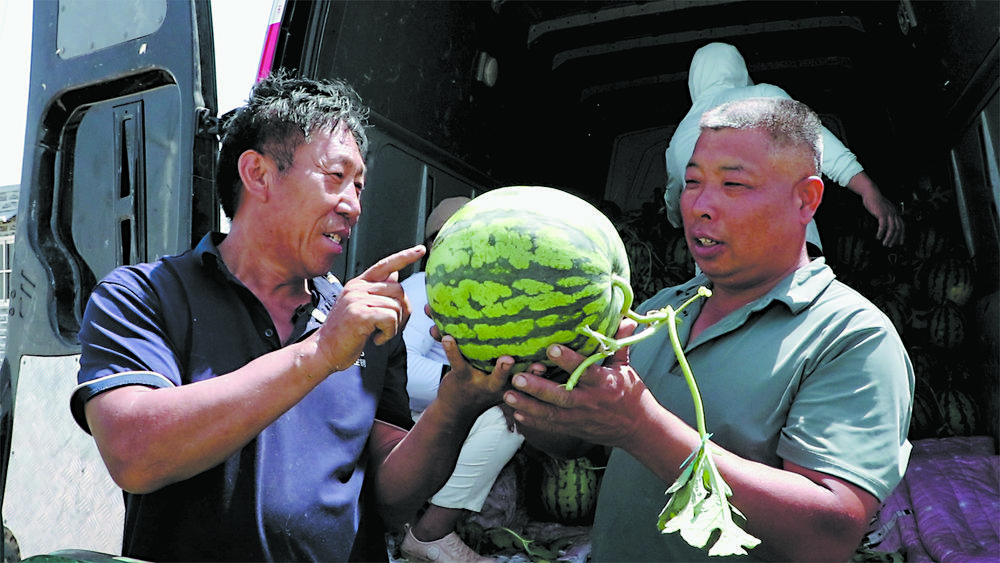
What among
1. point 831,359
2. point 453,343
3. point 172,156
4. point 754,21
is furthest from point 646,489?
point 754,21

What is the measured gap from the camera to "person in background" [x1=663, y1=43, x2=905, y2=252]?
142 inches

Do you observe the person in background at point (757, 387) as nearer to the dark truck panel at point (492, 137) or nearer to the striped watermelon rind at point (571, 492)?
the dark truck panel at point (492, 137)

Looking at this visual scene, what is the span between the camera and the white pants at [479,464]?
3074 mm

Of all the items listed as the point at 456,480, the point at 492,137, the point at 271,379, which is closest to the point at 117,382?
the point at 271,379

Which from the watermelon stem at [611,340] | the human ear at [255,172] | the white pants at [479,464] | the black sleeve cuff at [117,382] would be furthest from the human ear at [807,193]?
the white pants at [479,464]

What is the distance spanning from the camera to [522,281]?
1350mm

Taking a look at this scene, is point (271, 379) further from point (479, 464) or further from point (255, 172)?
point (479, 464)

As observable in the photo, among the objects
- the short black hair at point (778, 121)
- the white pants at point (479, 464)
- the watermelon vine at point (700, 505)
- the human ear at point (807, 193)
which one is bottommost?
the white pants at point (479, 464)

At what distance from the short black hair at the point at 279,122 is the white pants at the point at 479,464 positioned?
54.9 inches

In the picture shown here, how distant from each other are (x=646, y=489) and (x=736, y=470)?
34cm

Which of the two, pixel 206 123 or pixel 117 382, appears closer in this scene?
pixel 117 382

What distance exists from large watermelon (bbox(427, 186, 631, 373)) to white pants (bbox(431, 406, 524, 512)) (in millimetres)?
1704

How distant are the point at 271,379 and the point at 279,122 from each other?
0.73 meters

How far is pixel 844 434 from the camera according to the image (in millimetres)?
1517
